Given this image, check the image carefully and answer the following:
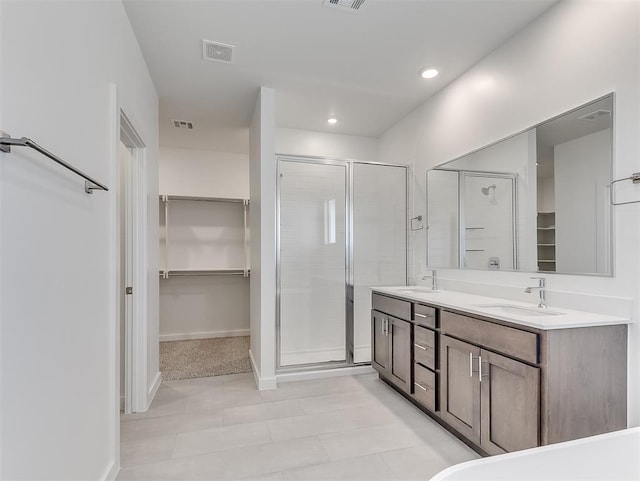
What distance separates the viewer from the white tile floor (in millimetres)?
1906

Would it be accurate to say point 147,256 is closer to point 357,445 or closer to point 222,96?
point 222,96

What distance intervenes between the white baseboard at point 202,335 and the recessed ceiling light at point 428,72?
405cm

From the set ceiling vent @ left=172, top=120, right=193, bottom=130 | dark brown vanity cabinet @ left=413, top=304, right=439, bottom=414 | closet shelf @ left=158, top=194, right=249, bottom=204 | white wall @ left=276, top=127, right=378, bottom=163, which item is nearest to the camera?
dark brown vanity cabinet @ left=413, top=304, right=439, bottom=414

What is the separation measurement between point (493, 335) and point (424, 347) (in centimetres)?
70

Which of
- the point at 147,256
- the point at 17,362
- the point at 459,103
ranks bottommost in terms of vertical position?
the point at 17,362

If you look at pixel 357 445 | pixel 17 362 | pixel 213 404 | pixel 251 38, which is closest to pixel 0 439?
pixel 17 362

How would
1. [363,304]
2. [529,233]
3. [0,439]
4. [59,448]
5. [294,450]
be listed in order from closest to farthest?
[0,439], [59,448], [294,450], [529,233], [363,304]

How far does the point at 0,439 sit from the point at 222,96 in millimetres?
3052

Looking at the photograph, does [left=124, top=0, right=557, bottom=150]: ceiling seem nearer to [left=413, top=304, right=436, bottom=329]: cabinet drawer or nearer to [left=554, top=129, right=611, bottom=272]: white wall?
[left=554, top=129, right=611, bottom=272]: white wall

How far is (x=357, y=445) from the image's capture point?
215 cm

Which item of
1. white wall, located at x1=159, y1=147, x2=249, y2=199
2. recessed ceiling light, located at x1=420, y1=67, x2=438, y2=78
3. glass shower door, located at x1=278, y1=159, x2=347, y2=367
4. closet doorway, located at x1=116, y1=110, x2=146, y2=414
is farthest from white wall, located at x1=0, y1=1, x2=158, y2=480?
white wall, located at x1=159, y1=147, x2=249, y2=199

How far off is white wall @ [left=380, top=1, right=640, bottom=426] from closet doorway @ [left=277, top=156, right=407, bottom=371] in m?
0.78

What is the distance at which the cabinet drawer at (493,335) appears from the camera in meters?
1.65

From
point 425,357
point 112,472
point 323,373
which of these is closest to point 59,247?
point 112,472
